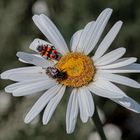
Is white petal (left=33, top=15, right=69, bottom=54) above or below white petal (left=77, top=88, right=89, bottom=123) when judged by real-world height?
above

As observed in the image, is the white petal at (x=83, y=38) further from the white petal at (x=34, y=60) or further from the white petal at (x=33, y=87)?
the white petal at (x=33, y=87)

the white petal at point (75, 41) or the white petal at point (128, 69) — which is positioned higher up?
the white petal at point (75, 41)

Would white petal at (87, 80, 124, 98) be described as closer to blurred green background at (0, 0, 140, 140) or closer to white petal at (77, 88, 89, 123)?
white petal at (77, 88, 89, 123)

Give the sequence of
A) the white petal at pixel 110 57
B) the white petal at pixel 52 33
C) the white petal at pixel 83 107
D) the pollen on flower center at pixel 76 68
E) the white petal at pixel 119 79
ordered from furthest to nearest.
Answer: the white petal at pixel 52 33 → the pollen on flower center at pixel 76 68 → the white petal at pixel 110 57 → the white petal at pixel 119 79 → the white petal at pixel 83 107

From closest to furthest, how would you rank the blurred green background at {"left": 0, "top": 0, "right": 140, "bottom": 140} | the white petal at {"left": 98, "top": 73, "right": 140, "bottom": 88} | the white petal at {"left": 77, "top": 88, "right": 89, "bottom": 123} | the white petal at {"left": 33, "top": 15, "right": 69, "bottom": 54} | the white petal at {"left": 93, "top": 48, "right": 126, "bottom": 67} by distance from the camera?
the white petal at {"left": 77, "top": 88, "right": 89, "bottom": 123} → the white petal at {"left": 98, "top": 73, "right": 140, "bottom": 88} → the white petal at {"left": 93, "top": 48, "right": 126, "bottom": 67} → the white petal at {"left": 33, "top": 15, "right": 69, "bottom": 54} → the blurred green background at {"left": 0, "top": 0, "right": 140, "bottom": 140}

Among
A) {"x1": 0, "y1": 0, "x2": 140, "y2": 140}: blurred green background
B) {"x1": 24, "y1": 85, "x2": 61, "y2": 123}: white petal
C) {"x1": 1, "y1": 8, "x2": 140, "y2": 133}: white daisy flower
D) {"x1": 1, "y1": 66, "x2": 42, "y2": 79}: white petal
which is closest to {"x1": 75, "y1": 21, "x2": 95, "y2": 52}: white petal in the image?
{"x1": 1, "y1": 8, "x2": 140, "y2": 133}: white daisy flower

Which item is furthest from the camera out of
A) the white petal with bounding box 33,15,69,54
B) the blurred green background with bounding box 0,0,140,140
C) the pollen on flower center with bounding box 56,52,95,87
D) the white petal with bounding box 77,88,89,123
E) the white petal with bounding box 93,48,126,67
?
the blurred green background with bounding box 0,0,140,140

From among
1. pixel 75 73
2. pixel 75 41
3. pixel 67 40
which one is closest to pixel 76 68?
pixel 75 73

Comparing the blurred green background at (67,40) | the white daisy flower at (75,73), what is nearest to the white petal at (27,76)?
the white daisy flower at (75,73)
